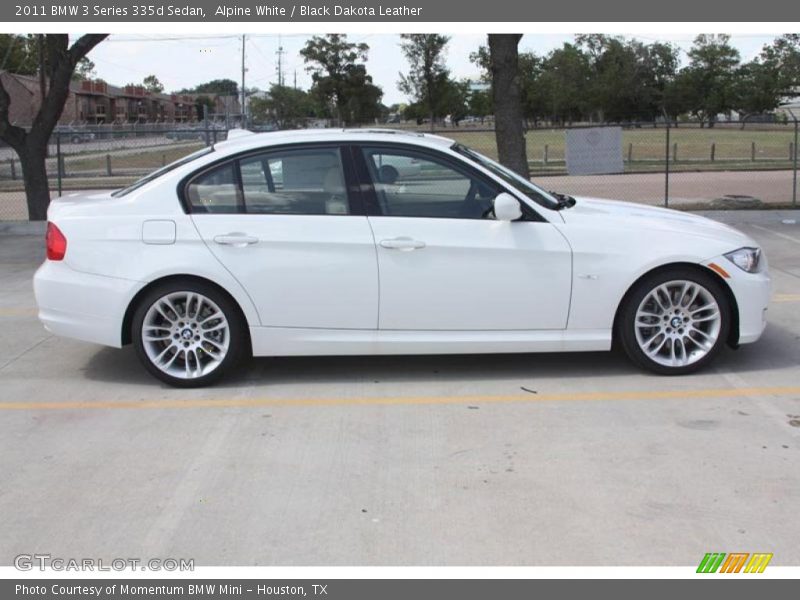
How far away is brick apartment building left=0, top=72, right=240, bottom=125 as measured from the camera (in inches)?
2643

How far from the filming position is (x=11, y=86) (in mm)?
65062

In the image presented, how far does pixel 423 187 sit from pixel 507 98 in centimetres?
835

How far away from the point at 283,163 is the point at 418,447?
219 centimetres

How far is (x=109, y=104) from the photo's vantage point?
91.8 metres

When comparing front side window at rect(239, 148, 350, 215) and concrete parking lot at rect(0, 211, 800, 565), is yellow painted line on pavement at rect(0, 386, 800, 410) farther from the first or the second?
front side window at rect(239, 148, 350, 215)

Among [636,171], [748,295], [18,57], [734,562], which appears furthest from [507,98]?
[18,57]

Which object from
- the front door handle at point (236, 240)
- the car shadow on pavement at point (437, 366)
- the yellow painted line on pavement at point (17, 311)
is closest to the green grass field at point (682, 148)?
the yellow painted line on pavement at point (17, 311)

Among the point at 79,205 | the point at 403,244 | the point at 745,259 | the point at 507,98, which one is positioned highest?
the point at 507,98

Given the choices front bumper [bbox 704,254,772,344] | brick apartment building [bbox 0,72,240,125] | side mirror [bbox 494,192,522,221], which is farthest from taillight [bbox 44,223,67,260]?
brick apartment building [bbox 0,72,240,125]

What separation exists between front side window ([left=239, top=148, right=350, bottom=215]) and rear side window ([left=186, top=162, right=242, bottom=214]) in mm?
67

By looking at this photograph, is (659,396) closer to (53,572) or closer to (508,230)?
(508,230)

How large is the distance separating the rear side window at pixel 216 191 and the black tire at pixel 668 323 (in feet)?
8.67

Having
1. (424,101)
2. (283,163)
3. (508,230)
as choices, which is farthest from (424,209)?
(424,101)

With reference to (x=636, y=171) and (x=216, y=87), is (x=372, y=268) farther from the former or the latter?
(x=216, y=87)
